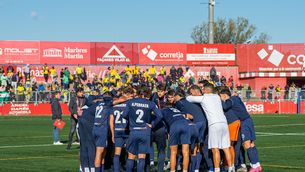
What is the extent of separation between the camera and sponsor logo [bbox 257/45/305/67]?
68125 mm

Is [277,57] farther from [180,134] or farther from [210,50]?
[180,134]

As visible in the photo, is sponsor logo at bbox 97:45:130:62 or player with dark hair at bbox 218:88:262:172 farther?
sponsor logo at bbox 97:45:130:62

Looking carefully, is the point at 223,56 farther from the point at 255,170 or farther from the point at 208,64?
the point at 255,170

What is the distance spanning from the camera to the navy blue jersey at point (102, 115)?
16.8m

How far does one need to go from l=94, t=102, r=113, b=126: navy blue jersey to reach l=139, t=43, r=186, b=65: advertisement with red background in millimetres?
48814

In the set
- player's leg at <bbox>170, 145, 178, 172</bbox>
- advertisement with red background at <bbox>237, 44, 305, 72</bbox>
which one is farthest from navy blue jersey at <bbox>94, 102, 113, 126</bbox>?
advertisement with red background at <bbox>237, 44, 305, 72</bbox>

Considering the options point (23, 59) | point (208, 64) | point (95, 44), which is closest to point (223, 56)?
point (208, 64)

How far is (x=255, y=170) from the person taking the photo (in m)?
18.3

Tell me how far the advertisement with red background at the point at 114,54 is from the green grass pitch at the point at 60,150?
1022 inches

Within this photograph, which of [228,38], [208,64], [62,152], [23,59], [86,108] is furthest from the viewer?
[228,38]

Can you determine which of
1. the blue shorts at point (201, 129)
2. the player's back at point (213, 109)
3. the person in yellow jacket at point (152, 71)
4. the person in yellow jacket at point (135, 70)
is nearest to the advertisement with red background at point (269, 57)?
the person in yellow jacket at point (152, 71)

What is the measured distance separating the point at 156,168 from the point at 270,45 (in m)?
49.9

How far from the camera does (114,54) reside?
6500 cm

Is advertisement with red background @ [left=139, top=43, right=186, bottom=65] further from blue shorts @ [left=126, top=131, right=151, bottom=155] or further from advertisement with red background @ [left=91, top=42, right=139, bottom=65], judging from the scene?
blue shorts @ [left=126, top=131, right=151, bottom=155]
